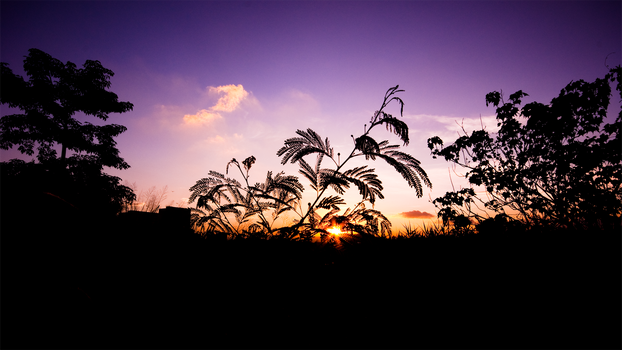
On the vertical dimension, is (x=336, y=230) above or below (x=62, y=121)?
below

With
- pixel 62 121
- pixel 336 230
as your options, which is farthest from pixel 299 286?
pixel 62 121

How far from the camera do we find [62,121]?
13867 mm

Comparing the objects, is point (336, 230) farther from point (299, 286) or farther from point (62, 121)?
point (62, 121)

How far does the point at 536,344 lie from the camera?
3.22 ft

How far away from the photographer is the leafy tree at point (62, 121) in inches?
508

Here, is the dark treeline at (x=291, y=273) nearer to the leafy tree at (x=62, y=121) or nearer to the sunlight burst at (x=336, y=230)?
the sunlight burst at (x=336, y=230)

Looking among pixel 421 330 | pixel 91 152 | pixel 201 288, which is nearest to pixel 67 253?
pixel 201 288

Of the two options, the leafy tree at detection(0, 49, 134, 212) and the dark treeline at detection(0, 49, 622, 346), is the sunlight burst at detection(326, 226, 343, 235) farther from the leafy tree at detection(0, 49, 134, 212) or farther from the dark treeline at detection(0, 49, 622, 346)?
the leafy tree at detection(0, 49, 134, 212)

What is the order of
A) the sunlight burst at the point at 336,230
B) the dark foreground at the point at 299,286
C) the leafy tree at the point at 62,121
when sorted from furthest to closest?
the leafy tree at the point at 62,121 < the sunlight burst at the point at 336,230 < the dark foreground at the point at 299,286

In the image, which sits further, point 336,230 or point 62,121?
point 62,121

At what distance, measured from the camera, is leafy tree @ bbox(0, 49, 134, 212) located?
1291 centimetres

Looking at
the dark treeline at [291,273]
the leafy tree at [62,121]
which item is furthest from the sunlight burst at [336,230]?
the leafy tree at [62,121]

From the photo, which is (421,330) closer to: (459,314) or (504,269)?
(459,314)

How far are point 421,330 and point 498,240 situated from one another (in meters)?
1.13
